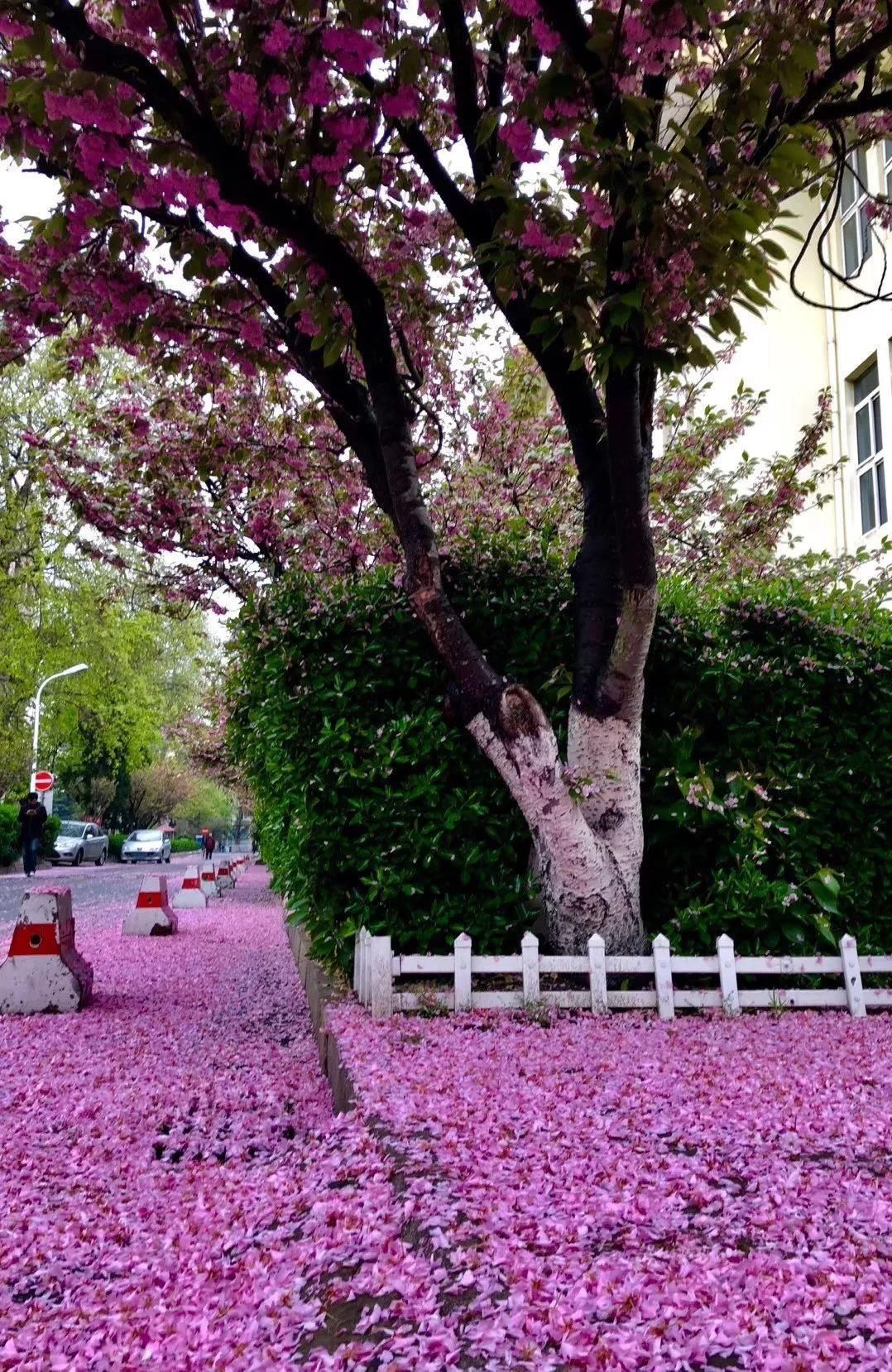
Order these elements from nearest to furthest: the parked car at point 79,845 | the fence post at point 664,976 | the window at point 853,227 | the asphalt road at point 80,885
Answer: the fence post at point 664,976 < the window at point 853,227 < the asphalt road at point 80,885 < the parked car at point 79,845

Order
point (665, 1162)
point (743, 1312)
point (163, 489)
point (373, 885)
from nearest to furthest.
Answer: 1. point (743, 1312)
2. point (665, 1162)
3. point (373, 885)
4. point (163, 489)

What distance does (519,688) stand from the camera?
18.0 feet

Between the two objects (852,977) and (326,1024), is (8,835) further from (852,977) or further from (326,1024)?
(852,977)

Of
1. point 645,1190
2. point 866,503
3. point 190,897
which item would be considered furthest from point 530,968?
point 190,897

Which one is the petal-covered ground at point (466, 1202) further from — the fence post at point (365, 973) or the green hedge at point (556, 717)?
the green hedge at point (556, 717)

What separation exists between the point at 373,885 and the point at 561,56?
4169mm

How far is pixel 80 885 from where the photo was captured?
2252 cm

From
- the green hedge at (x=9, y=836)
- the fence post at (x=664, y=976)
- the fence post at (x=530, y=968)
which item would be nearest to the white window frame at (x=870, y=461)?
the fence post at (x=664, y=976)

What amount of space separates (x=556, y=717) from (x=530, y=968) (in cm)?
167

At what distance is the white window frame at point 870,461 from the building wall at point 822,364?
55 millimetres

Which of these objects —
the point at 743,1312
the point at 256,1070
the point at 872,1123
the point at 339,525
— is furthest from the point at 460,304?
the point at 743,1312

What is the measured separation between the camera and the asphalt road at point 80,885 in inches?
623

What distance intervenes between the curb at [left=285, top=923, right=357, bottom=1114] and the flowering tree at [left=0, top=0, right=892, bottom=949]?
1379 millimetres

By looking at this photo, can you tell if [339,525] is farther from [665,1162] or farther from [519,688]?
[665,1162]
